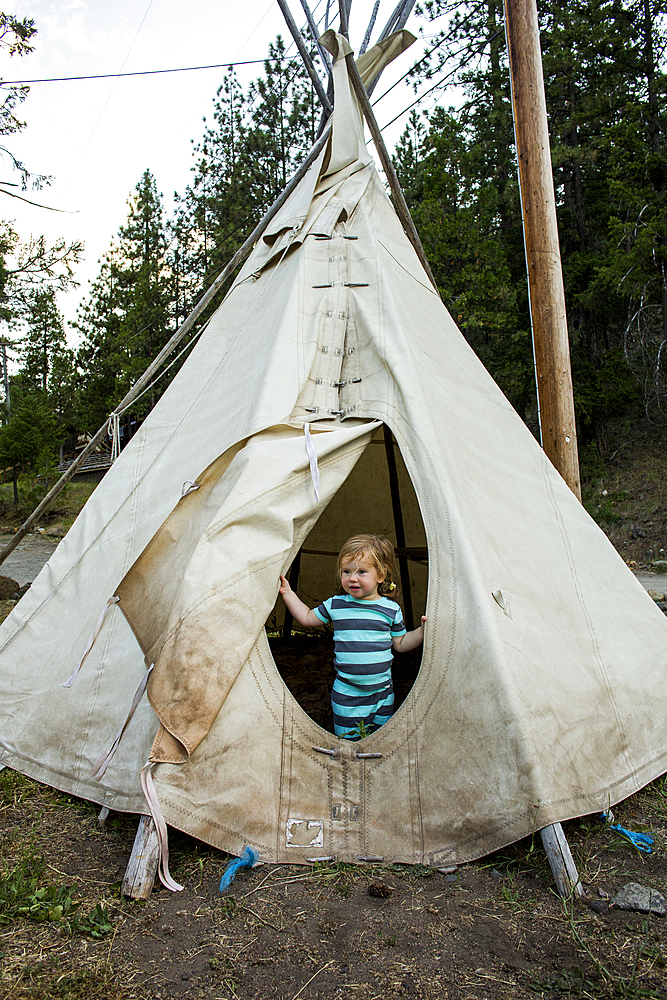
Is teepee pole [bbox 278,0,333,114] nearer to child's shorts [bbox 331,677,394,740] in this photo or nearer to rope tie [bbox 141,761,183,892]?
child's shorts [bbox 331,677,394,740]

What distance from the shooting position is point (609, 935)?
1747 mm

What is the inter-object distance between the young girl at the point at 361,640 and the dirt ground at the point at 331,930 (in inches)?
25.5

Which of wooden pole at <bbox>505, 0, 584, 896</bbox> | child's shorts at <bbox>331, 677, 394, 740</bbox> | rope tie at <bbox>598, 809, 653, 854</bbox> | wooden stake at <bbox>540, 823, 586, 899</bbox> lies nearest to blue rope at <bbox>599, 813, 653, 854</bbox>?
rope tie at <bbox>598, 809, 653, 854</bbox>

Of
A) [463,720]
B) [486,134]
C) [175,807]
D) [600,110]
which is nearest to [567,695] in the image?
[463,720]

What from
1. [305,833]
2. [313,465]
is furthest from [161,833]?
[313,465]

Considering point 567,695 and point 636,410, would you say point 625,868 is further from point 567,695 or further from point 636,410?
point 636,410

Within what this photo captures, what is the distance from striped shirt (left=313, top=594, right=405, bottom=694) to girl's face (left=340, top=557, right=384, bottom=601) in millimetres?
44

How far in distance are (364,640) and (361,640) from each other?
0.01m

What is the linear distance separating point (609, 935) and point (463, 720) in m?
0.67

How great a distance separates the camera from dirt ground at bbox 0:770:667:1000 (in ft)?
5.23

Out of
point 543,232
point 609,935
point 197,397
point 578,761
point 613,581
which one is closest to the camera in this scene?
point 609,935

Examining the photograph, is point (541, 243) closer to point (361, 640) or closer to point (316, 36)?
point (316, 36)

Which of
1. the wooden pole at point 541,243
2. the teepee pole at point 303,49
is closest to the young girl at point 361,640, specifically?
the wooden pole at point 541,243

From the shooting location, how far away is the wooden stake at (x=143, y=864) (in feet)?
6.38
